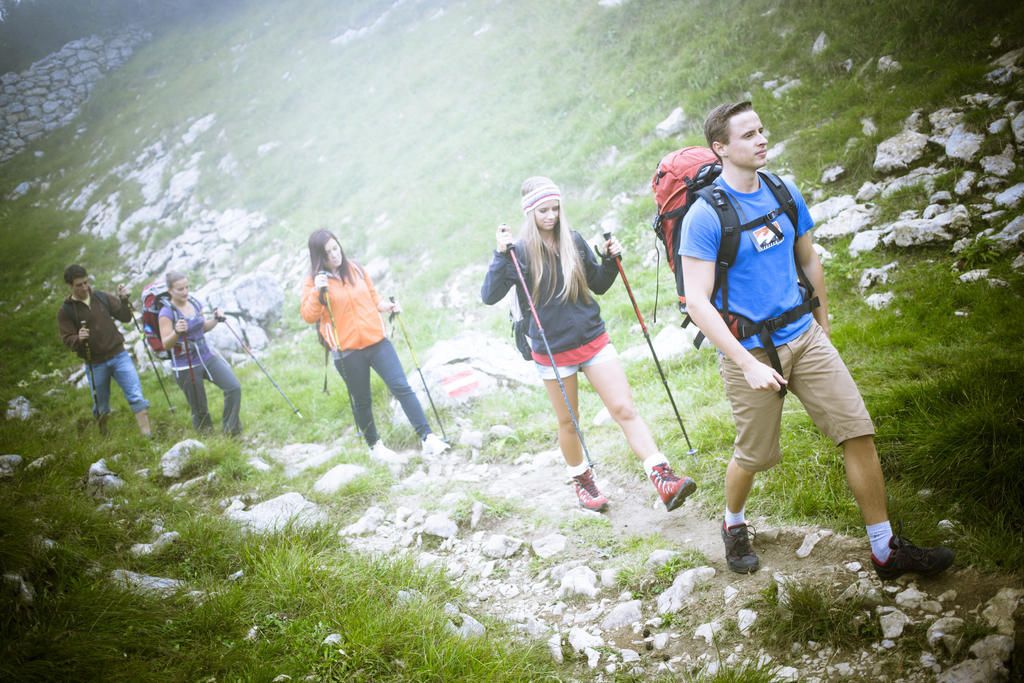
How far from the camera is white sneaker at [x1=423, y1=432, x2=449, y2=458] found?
7.25 metres

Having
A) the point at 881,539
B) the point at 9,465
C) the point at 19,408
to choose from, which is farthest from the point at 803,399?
the point at 19,408

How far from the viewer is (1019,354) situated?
4148mm

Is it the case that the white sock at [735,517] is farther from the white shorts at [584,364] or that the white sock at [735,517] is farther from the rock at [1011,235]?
the rock at [1011,235]

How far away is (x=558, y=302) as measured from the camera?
4617mm

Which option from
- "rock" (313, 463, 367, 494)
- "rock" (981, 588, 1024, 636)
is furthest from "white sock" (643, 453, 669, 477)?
"rock" (313, 463, 367, 494)

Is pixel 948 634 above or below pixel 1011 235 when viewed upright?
below

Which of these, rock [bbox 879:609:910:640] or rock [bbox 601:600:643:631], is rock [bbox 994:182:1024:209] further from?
rock [bbox 601:600:643:631]

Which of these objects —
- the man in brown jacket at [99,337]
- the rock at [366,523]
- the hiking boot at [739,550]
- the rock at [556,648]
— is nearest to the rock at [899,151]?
the hiking boot at [739,550]

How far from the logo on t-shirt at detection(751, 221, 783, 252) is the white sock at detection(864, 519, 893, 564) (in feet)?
5.80

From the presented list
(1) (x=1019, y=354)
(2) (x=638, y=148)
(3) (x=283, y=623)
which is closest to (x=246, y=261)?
(2) (x=638, y=148)

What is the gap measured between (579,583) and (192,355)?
7336 mm

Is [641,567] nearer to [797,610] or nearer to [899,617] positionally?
[797,610]

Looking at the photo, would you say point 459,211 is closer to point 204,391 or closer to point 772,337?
point 204,391

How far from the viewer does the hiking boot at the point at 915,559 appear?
2965 millimetres
